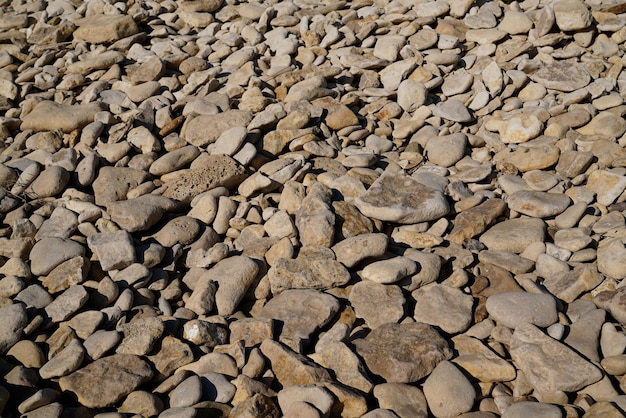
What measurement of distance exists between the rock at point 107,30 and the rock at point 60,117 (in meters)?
1.23

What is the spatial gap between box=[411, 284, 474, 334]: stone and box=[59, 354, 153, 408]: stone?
1.43 meters

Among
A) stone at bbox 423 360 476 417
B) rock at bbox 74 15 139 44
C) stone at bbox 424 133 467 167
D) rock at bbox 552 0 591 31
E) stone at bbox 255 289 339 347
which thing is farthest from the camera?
rock at bbox 74 15 139 44

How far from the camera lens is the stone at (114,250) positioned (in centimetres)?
324

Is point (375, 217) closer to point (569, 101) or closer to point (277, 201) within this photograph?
point (277, 201)

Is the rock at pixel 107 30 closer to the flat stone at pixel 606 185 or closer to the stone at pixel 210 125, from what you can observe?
the stone at pixel 210 125

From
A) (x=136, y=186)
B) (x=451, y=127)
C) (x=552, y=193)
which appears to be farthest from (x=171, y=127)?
(x=552, y=193)

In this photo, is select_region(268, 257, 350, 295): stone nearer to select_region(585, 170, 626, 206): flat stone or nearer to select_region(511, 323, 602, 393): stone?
select_region(511, 323, 602, 393): stone

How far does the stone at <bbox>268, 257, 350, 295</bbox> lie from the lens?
10.2ft

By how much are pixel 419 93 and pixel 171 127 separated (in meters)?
2.05

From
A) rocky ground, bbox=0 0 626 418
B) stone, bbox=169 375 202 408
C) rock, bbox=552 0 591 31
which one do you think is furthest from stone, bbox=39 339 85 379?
rock, bbox=552 0 591 31

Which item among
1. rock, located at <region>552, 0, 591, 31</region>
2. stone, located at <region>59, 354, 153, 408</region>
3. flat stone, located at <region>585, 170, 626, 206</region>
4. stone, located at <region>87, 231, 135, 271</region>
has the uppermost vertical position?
rock, located at <region>552, 0, 591, 31</region>

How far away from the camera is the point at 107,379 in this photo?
2.60m

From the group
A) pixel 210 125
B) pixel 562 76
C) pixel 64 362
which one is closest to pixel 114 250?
pixel 64 362

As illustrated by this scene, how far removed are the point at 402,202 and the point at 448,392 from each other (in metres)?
1.34
